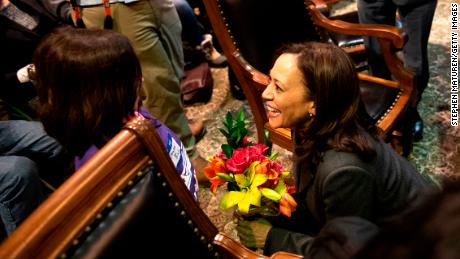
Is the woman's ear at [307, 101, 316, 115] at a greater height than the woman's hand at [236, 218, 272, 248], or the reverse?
the woman's ear at [307, 101, 316, 115]

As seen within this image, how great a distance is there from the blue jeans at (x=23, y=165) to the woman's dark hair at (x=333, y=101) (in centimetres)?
121

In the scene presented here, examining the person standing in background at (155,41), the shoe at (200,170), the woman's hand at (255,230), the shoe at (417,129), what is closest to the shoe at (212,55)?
the person standing in background at (155,41)

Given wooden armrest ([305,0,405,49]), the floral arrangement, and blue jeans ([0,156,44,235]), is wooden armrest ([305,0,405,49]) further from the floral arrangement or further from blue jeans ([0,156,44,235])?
blue jeans ([0,156,44,235])

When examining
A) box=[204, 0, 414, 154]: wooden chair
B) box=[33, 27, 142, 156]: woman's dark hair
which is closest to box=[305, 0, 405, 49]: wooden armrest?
box=[204, 0, 414, 154]: wooden chair

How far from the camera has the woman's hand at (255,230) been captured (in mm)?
1504

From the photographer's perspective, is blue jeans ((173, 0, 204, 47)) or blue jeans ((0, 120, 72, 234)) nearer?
blue jeans ((0, 120, 72, 234))

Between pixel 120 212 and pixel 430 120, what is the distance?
2.21 metres

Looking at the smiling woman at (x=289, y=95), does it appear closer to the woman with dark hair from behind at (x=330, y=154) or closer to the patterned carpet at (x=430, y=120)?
the woman with dark hair from behind at (x=330, y=154)

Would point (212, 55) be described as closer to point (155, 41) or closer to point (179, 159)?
point (155, 41)

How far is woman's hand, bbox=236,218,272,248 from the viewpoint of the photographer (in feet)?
4.93

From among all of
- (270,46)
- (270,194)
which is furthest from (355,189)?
(270,46)

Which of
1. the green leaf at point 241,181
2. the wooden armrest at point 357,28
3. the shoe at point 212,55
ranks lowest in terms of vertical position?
the shoe at point 212,55

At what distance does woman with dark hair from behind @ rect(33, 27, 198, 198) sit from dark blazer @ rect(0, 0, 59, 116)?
970mm

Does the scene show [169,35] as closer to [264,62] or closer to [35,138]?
[264,62]
